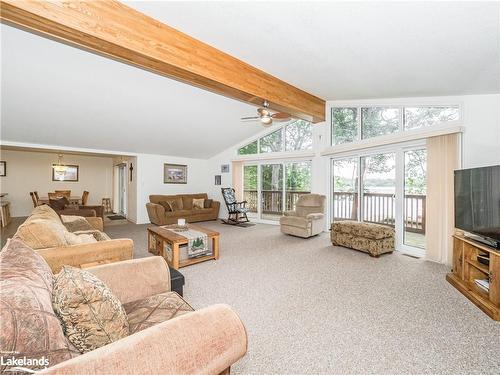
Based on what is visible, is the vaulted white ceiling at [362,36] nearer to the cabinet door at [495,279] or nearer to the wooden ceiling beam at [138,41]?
the wooden ceiling beam at [138,41]

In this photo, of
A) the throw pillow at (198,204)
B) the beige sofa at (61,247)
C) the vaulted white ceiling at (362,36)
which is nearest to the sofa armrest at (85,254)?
the beige sofa at (61,247)

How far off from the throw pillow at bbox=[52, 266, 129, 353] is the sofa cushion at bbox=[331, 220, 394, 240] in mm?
3702

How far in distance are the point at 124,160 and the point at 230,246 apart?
5374 mm

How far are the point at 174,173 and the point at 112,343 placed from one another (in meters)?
7.02

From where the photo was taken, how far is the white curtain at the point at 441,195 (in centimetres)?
331

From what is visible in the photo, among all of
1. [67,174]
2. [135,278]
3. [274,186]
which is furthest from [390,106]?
[67,174]

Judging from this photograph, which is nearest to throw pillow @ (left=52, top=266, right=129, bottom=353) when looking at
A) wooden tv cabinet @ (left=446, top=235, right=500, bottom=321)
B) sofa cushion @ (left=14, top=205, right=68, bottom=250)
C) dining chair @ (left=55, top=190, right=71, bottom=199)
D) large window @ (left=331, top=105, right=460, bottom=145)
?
sofa cushion @ (left=14, top=205, right=68, bottom=250)

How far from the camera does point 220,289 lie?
2.62m

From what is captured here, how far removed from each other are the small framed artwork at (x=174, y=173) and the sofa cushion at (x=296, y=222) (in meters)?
3.95

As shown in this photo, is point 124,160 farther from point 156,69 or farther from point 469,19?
point 469,19

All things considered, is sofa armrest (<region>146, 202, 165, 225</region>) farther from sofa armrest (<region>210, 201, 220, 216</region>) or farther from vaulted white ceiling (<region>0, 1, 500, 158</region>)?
vaulted white ceiling (<region>0, 1, 500, 158</region>)

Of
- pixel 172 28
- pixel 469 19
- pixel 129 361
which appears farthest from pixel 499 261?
pixel 172 28

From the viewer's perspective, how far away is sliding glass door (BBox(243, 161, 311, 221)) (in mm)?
6445

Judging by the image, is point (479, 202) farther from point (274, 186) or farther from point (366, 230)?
point (274, 186)
